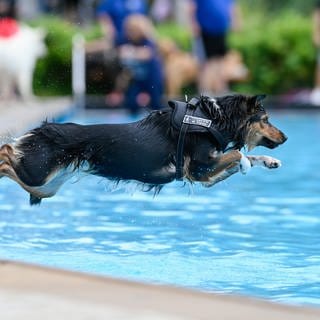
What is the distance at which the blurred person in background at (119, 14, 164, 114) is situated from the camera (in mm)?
16922

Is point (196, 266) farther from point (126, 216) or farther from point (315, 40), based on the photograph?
point (315, 40)

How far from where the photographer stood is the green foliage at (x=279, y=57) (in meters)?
19.5

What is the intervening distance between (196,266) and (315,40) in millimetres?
11983

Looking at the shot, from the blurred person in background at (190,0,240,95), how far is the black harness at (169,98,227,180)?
11.0 metres

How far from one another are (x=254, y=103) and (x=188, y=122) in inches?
16.9

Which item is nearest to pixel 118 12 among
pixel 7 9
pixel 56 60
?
pixel 56 60

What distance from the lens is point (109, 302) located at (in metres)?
4.55

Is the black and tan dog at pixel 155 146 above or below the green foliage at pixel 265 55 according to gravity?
above

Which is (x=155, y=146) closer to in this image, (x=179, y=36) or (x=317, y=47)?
(x=317, y=47)

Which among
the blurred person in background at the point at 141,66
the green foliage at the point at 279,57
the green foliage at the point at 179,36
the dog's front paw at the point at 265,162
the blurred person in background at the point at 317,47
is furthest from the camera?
the green foliage at the point at 179,36

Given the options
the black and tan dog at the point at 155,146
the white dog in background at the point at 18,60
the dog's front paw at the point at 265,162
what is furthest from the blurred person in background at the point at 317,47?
the black and tan dog at the point at 155,146

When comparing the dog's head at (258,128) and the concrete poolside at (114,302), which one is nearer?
the concrete poolside at (114,302)

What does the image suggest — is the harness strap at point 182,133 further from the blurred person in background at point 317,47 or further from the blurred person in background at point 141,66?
the blurred person in background at point 317,47

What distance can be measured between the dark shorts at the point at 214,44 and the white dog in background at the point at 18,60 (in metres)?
2.59
